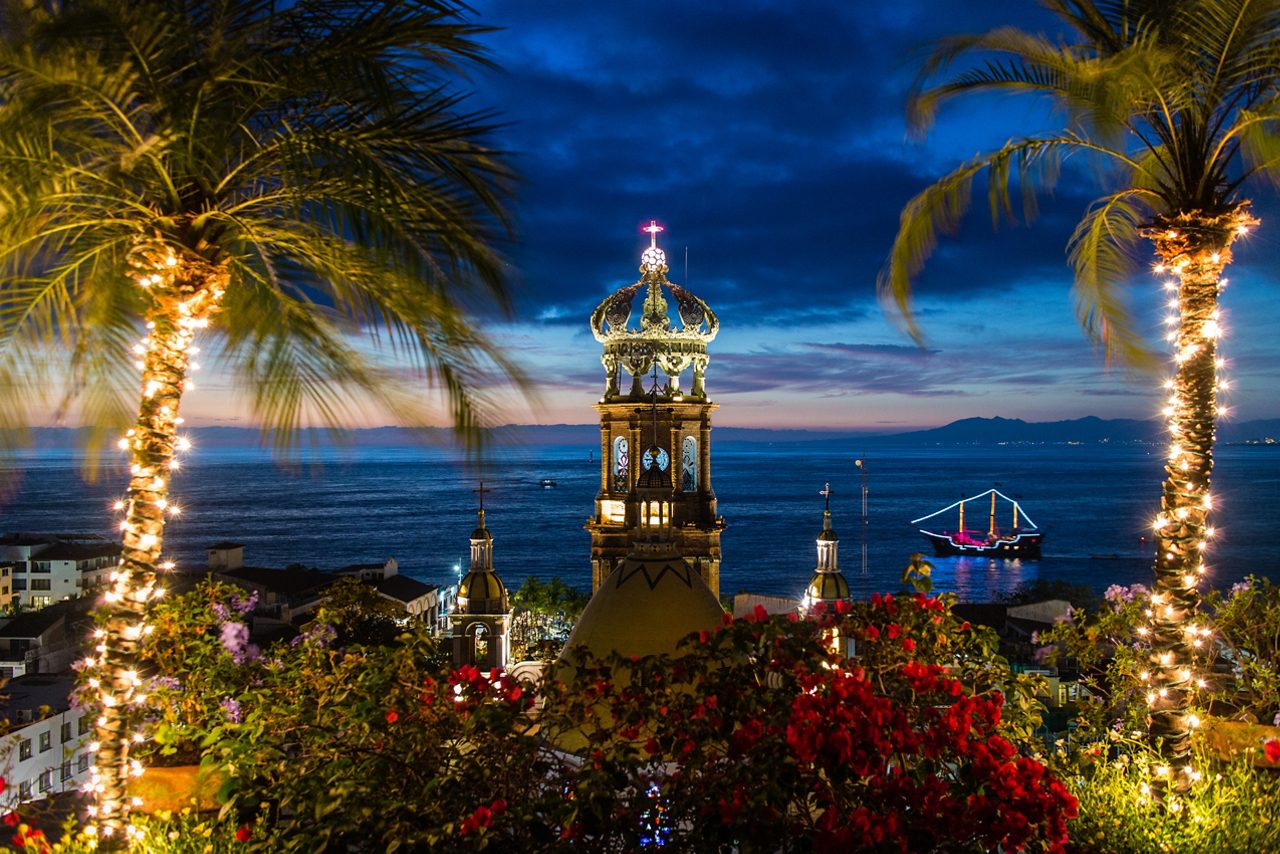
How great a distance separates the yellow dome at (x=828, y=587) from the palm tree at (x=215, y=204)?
13.1 metres

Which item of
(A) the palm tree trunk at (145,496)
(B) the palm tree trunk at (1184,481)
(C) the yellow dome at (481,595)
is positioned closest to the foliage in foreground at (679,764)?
(A) the palm tree trunk at (145,496)

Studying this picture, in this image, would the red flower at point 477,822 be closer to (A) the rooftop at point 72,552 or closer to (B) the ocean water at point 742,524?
(B) the ocean water at point 742,524

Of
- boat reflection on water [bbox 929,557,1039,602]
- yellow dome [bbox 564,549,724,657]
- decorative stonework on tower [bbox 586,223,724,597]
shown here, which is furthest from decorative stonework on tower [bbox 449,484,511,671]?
boat reflection on water [bbox 929,557,1039,602]

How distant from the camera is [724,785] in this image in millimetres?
4602

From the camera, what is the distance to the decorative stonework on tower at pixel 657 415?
72.5 feet

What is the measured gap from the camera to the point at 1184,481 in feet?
25.1

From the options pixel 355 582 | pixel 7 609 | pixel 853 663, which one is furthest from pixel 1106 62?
pixel 7 609

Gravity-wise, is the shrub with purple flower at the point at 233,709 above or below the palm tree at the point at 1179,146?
below

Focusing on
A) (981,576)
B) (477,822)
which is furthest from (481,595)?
(981,576)

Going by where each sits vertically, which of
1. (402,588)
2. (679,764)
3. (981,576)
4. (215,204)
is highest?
(215,204)

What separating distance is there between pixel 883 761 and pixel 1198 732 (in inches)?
207

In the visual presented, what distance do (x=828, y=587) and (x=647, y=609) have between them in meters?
7.67

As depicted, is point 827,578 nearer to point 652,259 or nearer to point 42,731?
point 652,259

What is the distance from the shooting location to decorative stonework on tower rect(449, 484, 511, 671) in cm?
1895
